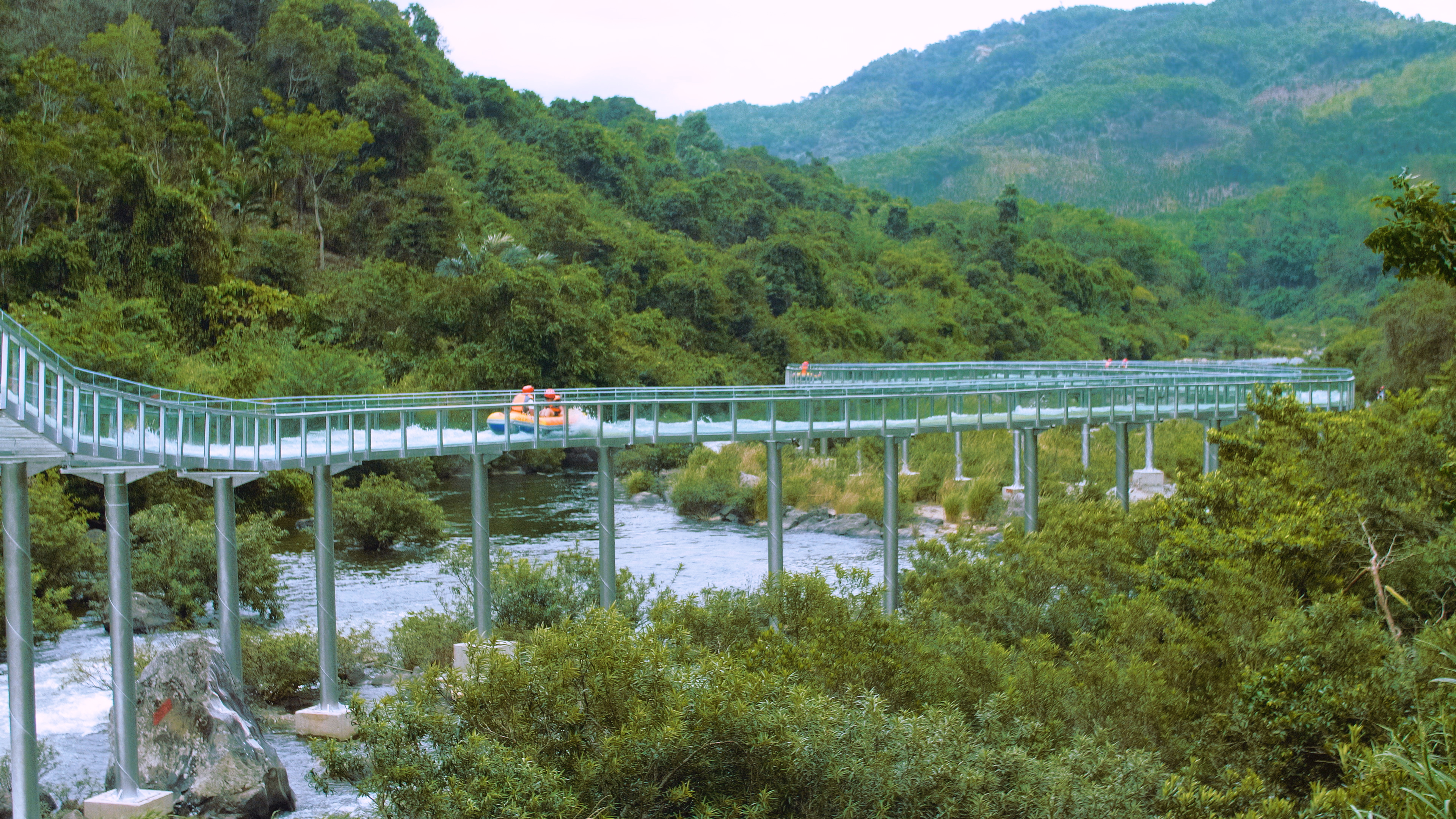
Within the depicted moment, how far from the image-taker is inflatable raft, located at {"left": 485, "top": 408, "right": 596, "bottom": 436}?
2156 cm

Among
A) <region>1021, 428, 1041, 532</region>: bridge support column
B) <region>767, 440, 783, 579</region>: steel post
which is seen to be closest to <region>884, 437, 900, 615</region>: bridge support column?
<region>767, 440, 783, 579</region>: steel post

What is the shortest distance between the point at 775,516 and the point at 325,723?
8.76 metres

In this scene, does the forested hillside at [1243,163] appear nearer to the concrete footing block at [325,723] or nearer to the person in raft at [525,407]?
the person in raft at [525,407]

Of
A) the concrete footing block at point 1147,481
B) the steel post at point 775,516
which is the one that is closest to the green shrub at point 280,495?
the steel post at point 775,516

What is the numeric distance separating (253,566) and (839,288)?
61.7 m

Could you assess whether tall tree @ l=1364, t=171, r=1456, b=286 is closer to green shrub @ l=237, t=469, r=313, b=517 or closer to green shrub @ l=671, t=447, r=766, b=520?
green shrub @ l=671, t=447, r=766, b=520

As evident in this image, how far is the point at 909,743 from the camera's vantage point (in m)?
10.2

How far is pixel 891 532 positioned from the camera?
2411cm

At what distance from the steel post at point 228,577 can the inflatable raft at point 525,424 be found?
4.66 m

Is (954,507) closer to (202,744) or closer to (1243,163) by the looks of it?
(202,744)

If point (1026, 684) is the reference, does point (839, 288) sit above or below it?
above

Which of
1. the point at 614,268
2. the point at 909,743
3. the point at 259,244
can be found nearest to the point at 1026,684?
the point at 909,743

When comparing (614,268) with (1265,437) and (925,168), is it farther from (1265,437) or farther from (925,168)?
(925,168)

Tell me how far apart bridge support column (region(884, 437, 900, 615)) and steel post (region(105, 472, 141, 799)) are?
13590mm
